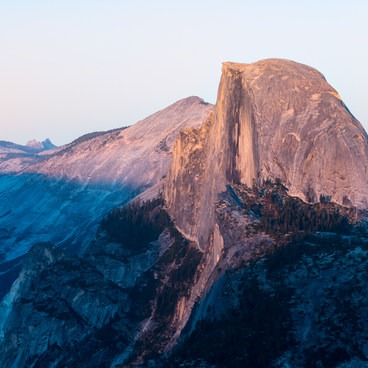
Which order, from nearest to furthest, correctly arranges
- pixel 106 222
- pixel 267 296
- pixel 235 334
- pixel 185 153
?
pixel 235 334, pixel 267 296, pixel 185 153, pixel 106 222

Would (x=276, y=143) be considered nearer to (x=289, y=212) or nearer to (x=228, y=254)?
(x=289, y=212)

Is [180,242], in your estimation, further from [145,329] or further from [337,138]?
[337,138]

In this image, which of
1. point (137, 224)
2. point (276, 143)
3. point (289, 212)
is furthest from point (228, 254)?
point (137, 224)

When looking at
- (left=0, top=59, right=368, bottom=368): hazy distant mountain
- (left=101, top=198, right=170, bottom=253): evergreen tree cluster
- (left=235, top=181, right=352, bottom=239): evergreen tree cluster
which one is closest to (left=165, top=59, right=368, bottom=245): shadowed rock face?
(left=0, top=59, right=368, bottom=368): hazy distant mountain

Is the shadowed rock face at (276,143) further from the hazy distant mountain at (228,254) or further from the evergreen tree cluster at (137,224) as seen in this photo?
the evergreen tree cluster at (137,224)

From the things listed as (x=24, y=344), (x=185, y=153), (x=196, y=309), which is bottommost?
(x=24, y=344)

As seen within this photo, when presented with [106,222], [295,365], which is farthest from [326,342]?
[106,222]
